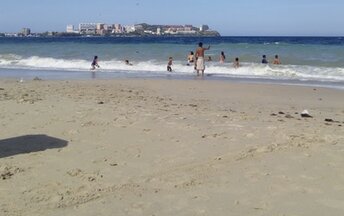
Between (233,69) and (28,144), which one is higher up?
(28,144)

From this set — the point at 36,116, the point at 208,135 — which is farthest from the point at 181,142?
the point at 36,116

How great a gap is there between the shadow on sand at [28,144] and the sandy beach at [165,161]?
12 mm

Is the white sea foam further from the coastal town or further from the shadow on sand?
the coastal town

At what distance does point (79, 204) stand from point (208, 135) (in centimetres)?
274

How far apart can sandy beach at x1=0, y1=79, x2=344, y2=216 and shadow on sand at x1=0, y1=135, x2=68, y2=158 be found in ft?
0.04

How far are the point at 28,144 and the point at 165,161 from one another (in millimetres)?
1748

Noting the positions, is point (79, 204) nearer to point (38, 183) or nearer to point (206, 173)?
point (38, 183)

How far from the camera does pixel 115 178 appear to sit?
4.75 meters

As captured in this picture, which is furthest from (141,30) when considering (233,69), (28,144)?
(28,144)

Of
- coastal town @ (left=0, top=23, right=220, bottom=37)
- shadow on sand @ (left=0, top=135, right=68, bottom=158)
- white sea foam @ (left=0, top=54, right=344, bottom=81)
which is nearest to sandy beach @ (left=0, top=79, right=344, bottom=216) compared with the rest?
shadow on sand @ (left=0, top=135, right=68, bottom=158)

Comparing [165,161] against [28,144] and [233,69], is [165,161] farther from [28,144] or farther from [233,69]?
[233,69]

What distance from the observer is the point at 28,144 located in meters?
5.87

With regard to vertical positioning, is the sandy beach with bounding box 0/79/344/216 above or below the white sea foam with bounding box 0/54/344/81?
above

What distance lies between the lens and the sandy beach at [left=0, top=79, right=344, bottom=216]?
4078 mm
